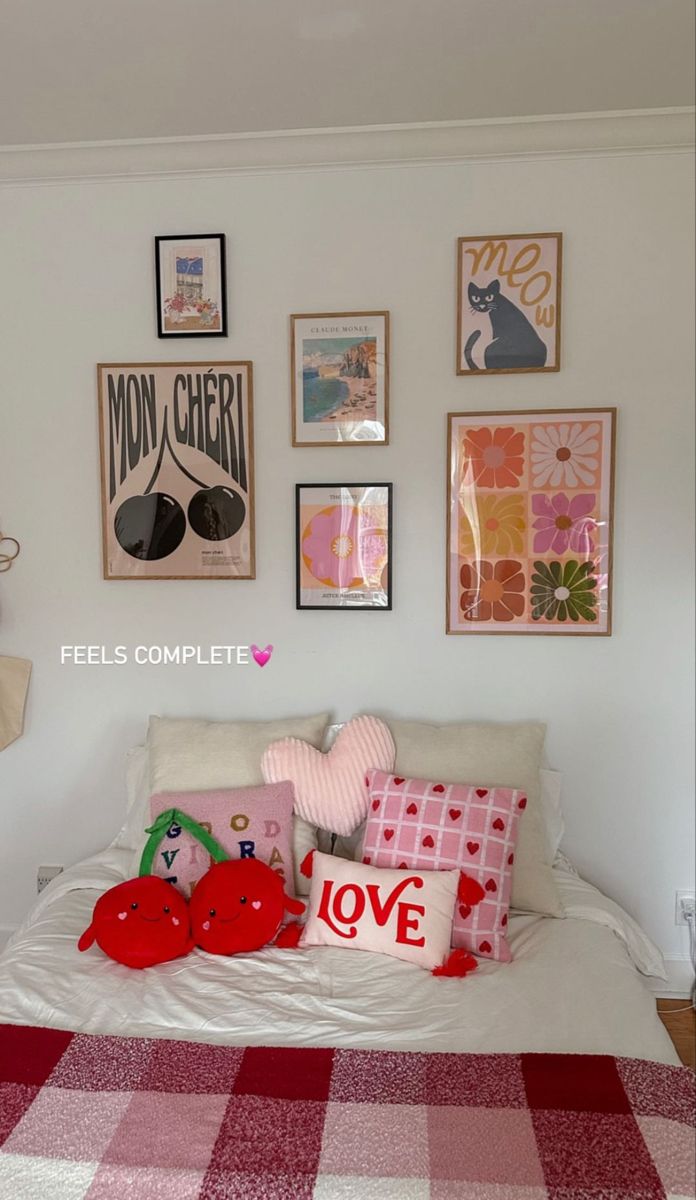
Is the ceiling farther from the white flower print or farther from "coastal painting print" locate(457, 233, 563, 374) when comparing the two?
the white flower print

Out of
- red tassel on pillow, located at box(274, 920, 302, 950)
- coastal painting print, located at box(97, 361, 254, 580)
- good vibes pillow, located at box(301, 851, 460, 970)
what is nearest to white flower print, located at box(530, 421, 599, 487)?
coastal painting print, located at box(97, 361, 254, 580)

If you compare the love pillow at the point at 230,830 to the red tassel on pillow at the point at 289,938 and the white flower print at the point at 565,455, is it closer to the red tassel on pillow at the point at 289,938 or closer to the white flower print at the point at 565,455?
the red tassel on pillow at the point at 289,938

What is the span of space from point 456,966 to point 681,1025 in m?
0.96

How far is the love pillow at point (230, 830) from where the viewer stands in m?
1.97

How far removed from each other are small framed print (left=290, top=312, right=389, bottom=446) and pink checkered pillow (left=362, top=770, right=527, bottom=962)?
1003 mm

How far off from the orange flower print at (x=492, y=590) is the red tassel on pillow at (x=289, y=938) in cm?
97

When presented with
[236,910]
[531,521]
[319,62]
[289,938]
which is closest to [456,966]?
[289,938]

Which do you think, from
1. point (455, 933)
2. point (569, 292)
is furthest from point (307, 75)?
point (455, 933)

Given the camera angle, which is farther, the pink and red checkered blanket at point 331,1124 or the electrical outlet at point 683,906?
the electrical outlet at point 683,906

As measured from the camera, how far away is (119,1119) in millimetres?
1263

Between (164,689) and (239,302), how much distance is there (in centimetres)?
117

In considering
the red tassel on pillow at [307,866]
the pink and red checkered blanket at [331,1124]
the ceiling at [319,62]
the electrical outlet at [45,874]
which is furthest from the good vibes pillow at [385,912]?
the ceiling at [319,62]

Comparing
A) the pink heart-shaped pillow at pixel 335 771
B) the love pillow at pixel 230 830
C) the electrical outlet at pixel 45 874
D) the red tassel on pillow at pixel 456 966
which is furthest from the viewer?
the electrical outlet at pixel 45 874

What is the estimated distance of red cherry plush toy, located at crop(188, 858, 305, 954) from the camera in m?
1.80
